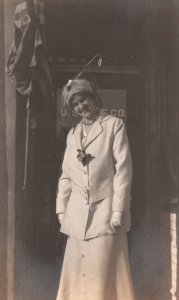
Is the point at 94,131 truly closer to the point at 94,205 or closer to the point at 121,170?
the point at 121,170

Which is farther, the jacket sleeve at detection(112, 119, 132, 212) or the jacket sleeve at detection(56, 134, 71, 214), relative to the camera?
the jacket sleeve at detection(56, 134, 71, 214)

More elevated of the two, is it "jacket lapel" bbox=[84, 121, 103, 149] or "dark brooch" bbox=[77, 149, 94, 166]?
"jacket lapel" bbox=[84, 121, 103, 149]

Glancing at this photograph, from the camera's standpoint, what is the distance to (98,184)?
202cm

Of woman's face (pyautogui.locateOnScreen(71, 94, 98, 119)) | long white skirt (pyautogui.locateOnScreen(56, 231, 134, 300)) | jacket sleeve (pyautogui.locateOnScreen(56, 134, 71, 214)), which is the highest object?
woman's face (pyautogui.locateOnScreen(71, 94, 98, 119))

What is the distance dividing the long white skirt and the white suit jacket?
0.05 meters

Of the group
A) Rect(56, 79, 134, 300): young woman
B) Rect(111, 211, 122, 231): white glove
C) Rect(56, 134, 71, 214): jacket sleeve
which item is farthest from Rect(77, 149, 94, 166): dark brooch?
Rect(111, 211, 122, 231): white glove

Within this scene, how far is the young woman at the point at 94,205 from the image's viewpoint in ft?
6.51

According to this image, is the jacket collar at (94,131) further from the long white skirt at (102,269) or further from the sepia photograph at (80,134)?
the long white skirt at (102,269)

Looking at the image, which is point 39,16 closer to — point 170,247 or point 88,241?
point 88,241

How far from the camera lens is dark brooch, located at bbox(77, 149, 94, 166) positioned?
2029mm

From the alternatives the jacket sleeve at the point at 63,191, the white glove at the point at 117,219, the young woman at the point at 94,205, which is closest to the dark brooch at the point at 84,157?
the young woman at the point at 94,205

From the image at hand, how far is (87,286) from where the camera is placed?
79.4 inches

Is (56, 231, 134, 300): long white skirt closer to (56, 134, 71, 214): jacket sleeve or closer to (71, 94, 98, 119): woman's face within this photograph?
(56, 134, 71, 214): jacket sleeve

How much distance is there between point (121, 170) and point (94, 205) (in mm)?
213
